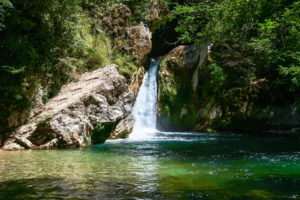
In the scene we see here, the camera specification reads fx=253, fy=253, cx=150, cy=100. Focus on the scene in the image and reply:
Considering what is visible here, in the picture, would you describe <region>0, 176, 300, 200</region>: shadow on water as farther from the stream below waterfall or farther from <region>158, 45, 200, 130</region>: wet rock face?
<region>158, 45, 200, 130</region>: wet rock face

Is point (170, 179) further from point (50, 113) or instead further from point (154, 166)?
point (50, 113)

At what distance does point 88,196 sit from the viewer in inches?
137

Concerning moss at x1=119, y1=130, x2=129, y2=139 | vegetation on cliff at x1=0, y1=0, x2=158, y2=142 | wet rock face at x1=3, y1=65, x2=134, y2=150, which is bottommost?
moss at x1=119, y1=130, x2=129, y2=139

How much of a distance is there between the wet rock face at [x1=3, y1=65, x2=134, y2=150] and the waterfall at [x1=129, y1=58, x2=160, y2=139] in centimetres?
535

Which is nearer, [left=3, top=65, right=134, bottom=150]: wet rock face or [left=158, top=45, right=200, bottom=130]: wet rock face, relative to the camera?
[left=3, top=65, right=134, bottom=150]: wet rock face

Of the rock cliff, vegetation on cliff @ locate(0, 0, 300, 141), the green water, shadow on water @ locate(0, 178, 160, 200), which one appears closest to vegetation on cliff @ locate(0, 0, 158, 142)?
vegetation on cliff @ locate(0, 0, 300, 141)

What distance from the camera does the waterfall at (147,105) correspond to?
1738cm

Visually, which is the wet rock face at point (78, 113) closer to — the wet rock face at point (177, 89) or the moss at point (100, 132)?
the moss at point (100, 132)

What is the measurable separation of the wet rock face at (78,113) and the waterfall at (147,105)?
5.35 metres

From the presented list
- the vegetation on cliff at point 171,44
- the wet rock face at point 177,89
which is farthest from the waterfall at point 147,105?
the vegetation on cliff at point 171,44

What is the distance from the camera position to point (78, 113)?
9.31 meters

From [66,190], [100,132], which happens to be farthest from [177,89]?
[66,190]

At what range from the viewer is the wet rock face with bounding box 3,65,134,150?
335 inches

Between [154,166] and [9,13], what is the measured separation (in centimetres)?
700
